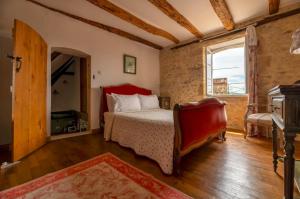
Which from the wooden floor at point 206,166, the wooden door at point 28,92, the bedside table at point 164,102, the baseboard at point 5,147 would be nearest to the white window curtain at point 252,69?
the wooden floor at point 206,166

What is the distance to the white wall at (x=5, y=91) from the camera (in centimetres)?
256

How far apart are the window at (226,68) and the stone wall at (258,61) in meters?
0.26

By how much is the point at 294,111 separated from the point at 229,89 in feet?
11.2

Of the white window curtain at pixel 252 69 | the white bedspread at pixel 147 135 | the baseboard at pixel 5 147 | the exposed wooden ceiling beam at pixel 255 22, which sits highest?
the exposed wooden ceiling beam at pixel 255 22

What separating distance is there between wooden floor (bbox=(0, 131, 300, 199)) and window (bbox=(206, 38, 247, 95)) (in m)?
1.60

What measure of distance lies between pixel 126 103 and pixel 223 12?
2673 millimetres

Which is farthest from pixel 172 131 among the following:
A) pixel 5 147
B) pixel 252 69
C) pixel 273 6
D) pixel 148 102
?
pixel 273 6

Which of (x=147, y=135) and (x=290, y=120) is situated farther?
(x=147, y=135)

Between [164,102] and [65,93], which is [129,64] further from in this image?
[65,93]

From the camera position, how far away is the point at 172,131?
1742mm

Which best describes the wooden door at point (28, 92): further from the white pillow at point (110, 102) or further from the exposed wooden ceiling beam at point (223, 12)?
the exposed wooden ceiling beam at point (223, 12)

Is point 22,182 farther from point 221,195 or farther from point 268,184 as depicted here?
point 268,184

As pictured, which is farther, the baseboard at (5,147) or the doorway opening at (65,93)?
the doorway opening at (65,93)

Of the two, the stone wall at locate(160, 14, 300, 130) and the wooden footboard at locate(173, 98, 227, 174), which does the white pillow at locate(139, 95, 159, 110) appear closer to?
the stone wall at locate(160, 14, 300, 130)
